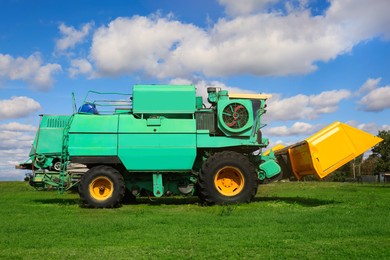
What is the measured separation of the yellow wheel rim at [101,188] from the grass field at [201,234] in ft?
4.73

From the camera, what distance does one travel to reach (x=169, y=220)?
10898 millimetres

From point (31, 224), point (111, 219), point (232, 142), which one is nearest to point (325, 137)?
point (232, 142)

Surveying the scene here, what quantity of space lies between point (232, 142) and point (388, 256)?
8.86m

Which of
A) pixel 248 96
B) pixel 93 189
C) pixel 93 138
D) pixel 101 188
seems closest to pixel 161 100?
pixel 93 138

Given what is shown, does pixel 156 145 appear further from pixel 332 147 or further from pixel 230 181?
pixel 332 147

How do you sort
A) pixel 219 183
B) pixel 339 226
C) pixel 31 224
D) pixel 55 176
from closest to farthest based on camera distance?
1. pixel 339 226
2. pixel 31 224
3. pixel 219 183
4. pixel 55 176

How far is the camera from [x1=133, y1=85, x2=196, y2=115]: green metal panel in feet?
49.7

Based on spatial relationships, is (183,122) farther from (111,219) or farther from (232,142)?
(111,219)

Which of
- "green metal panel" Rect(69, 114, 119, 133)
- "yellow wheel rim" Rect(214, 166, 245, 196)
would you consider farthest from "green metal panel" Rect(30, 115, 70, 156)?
"yellow wheel rim" Rect(214, 166, 245, 196)

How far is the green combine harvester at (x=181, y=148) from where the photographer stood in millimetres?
14664

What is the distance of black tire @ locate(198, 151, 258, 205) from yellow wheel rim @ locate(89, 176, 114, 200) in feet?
9.85

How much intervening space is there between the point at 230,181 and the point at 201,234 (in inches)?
250

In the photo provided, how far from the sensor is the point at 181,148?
14828mm

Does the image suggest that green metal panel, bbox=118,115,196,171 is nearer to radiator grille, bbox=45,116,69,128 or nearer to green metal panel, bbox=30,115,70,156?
green metal panel, bbox=30,115,70,156
